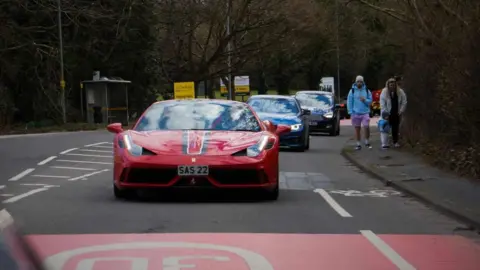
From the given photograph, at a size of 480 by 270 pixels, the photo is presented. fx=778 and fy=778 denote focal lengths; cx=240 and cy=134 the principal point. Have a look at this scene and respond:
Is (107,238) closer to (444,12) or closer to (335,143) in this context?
(444,12)

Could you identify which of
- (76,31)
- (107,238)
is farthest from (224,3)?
(107,238)

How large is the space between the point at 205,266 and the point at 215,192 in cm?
460

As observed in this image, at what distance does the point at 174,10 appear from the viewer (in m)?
47.7

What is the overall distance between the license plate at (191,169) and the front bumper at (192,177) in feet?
0.13

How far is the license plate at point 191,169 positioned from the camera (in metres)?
9.44

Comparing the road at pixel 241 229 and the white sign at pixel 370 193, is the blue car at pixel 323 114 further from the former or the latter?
the white sign at pixel 370 193

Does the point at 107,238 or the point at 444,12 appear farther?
the point at 444,12

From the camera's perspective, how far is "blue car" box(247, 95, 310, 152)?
2069 cm

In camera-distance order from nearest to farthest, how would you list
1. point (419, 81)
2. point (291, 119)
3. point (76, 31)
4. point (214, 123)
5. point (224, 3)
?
point (214, 123), point (419, 81), point (291, 119), point (76, 31), point (224, 3)

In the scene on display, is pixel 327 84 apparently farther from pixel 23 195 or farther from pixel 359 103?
pixel 23 195

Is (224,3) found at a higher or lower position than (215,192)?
higher

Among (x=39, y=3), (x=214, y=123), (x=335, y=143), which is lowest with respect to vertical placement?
(x=335, y=143)

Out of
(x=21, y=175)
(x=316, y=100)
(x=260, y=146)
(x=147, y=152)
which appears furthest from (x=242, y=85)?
(x=147, y=152)

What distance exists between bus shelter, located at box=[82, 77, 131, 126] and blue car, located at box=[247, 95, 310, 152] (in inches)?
889
